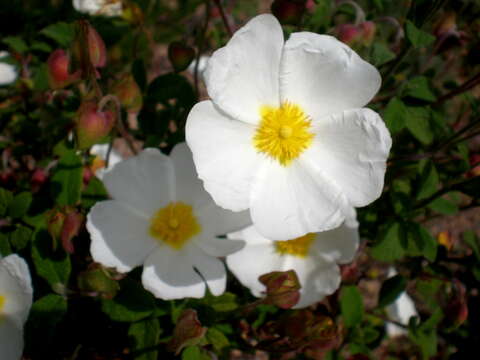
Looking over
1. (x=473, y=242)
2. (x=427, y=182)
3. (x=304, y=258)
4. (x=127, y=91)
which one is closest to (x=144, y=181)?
(x=127, y=91)

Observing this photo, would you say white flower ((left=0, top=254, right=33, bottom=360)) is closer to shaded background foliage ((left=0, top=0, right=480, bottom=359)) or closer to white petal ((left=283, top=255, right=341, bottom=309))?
shaded background foliage ((left=0, top=0, right=480, bottom=359))

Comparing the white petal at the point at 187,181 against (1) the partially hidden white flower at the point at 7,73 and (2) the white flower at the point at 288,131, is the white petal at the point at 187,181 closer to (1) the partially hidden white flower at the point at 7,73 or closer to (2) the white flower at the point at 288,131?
(2) the white flower at the point at 288,131

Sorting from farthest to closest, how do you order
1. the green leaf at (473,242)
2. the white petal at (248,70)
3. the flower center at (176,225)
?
the green leaf at (473,242), the flower center at (176,225), the white petal at (248,70)

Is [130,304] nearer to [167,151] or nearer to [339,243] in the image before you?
[167,151]

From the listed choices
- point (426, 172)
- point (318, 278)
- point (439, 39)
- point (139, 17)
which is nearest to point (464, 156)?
point (426, 172)

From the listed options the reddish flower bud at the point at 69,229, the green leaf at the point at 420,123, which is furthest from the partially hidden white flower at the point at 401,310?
the reddish flower bud at the point at 69,229

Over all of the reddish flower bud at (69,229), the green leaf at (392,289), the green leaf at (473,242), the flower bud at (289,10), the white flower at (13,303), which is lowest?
the green leaf at (392,289)
